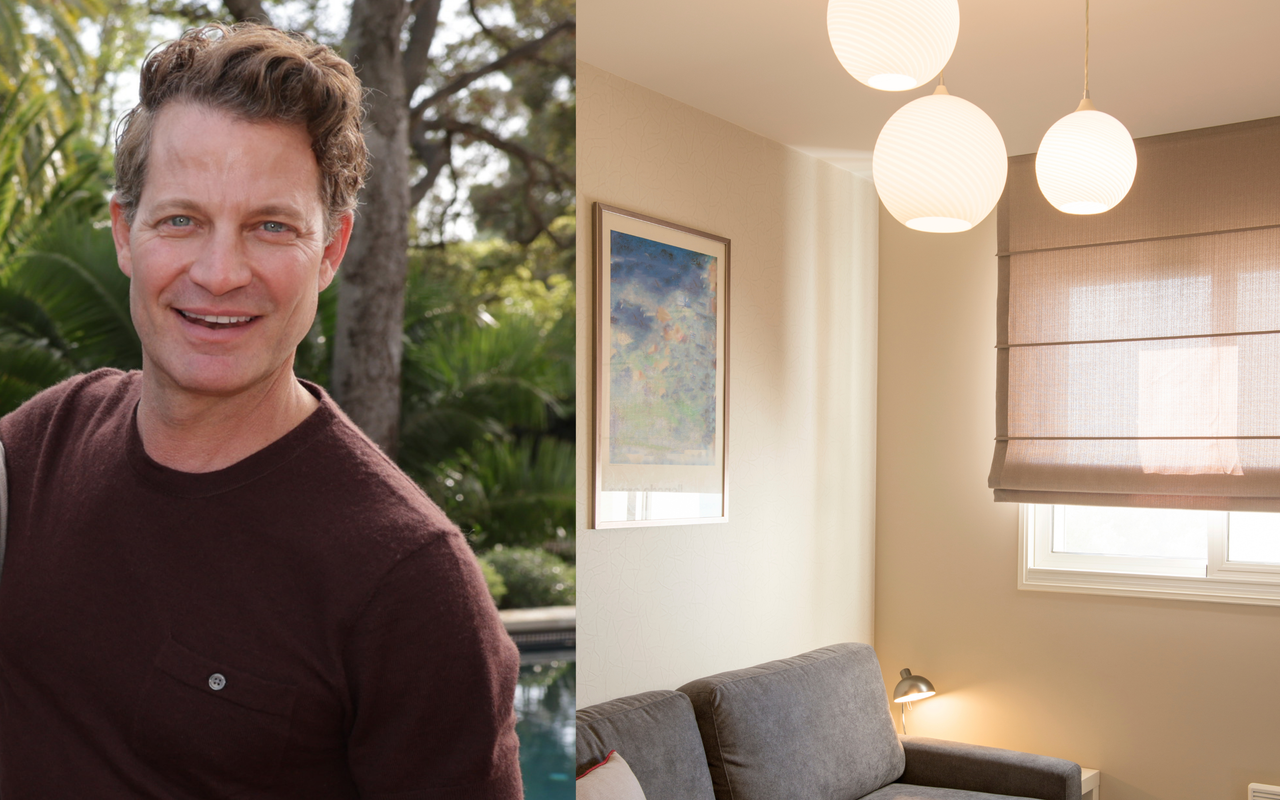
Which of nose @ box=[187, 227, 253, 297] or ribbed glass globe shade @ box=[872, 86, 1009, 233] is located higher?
ribbed glass globe shade @ box=[872, 86, 1009, 233]

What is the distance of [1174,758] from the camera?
327cm

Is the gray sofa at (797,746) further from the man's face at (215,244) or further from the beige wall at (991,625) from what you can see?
the man's face at (215,244)

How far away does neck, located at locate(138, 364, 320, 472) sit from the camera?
75 cm

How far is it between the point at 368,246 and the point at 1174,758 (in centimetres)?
339

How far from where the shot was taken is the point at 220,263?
0.71 m

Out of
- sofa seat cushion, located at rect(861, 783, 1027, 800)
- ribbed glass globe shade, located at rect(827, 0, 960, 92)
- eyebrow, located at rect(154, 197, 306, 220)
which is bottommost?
sofa seat cushion, located at rect(861, 783, 1027, 800)

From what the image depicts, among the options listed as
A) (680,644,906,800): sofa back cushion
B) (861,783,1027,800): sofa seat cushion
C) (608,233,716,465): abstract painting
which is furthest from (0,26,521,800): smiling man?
(861,783,1027,800): sofa seat cushion

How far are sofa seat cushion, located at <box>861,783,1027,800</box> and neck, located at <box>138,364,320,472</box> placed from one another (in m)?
2.83

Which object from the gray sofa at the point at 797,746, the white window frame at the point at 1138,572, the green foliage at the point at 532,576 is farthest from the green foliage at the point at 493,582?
the white window frame at the point at 1138,572

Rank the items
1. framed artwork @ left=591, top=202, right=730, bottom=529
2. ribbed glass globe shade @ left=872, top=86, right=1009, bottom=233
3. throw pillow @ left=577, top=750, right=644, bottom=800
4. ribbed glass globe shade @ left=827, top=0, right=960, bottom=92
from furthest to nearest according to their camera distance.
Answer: framed artwork @ left=591, top=202, right=730, bottom=529, throw pillow @ left=577, top=750, right=644, bottom=800, ribbed glass globe shade @ left=872, top=86, right=1009, bottom=233, ribbed glass globe shade @ left=827, top=0, right=960, bottom=92

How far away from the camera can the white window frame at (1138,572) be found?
3.20m

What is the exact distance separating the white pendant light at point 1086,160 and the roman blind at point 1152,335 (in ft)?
5.19

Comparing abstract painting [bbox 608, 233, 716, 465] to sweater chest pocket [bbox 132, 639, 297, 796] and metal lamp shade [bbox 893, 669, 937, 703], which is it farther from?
sweater chest pocket [bbox 132, 639, 297, 796]

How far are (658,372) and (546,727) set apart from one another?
200 centimetres
